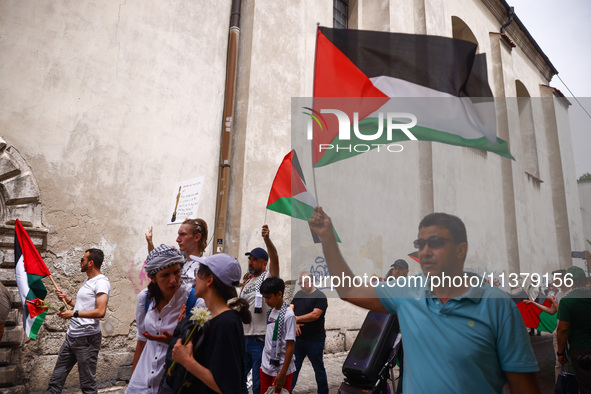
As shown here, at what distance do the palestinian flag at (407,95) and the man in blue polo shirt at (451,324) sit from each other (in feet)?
3.06

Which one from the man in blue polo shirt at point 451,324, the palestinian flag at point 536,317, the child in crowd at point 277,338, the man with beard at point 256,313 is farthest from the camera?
the palestinian flag at point 536,317

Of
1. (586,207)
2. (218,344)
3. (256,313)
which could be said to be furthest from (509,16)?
(218,344)

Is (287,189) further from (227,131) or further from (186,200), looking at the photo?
(227,131)

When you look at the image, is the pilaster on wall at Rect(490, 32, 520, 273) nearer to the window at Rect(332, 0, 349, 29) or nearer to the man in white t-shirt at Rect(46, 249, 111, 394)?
the window at Rect(332, 0, 349, 29)

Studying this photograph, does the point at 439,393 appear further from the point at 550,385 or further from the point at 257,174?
the point at 257,174

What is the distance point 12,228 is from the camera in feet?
16.6

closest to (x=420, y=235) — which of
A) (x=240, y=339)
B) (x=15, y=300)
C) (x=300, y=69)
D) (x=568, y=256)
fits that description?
(x=240, y=339)

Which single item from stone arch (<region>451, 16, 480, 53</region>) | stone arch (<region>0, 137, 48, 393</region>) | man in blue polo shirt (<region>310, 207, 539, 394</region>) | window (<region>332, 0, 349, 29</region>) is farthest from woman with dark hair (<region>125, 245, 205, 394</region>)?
stone arch (<region>451, 16, 480, 53</region>)

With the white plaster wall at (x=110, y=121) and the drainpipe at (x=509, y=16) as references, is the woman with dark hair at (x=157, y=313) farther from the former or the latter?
the drainpipe at (x=509, y=16)

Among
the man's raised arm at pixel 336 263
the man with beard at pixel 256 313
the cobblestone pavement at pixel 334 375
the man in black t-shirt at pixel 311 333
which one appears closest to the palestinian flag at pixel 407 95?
the man's raised arm at pixel 336 263

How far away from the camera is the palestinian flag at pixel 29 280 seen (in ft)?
13.8

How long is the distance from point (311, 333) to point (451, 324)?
3.32 metres

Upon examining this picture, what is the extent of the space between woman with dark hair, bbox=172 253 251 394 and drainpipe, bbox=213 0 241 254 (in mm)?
4972

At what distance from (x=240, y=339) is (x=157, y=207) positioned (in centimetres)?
485
